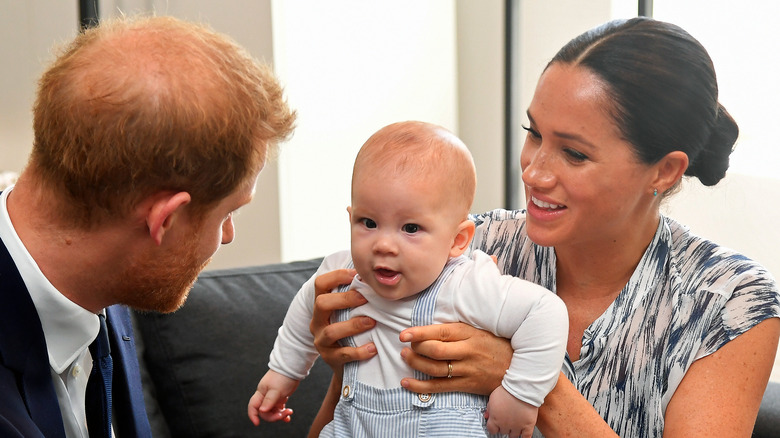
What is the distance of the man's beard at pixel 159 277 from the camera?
57.0 inches

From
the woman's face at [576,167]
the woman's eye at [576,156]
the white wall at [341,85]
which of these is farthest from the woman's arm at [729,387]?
the white wall at [341,85]

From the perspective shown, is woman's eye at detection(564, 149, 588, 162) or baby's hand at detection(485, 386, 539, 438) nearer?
baby's hand at detection(485, 386, 539, 438)

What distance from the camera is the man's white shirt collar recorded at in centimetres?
137

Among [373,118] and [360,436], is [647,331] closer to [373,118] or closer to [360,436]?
[360,436]

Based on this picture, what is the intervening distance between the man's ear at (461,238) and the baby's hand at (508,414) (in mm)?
259

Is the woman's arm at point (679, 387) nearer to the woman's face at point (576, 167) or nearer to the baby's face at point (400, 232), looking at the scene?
the baby's face at point (400, 232)

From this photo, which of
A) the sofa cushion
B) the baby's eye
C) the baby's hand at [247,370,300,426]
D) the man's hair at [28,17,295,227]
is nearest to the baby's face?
the baby's eye

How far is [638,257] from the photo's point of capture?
1.85 metres

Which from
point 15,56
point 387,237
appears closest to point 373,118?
point 15,56

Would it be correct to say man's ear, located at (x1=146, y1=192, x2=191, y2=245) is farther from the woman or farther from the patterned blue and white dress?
the patterned blue and white dress

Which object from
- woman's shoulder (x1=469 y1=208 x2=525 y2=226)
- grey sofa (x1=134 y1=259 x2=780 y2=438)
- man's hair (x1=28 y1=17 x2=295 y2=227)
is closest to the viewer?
man's hair (x1=28 y1=17 x2=295 y2=227)

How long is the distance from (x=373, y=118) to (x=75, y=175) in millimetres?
2873

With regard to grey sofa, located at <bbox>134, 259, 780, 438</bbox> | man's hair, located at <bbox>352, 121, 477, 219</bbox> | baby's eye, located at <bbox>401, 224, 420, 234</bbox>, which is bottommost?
grey sofa, located at <bbox>134, 259, 780, 438</bbox>

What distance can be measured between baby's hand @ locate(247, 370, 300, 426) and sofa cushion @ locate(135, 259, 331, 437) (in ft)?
1.93
